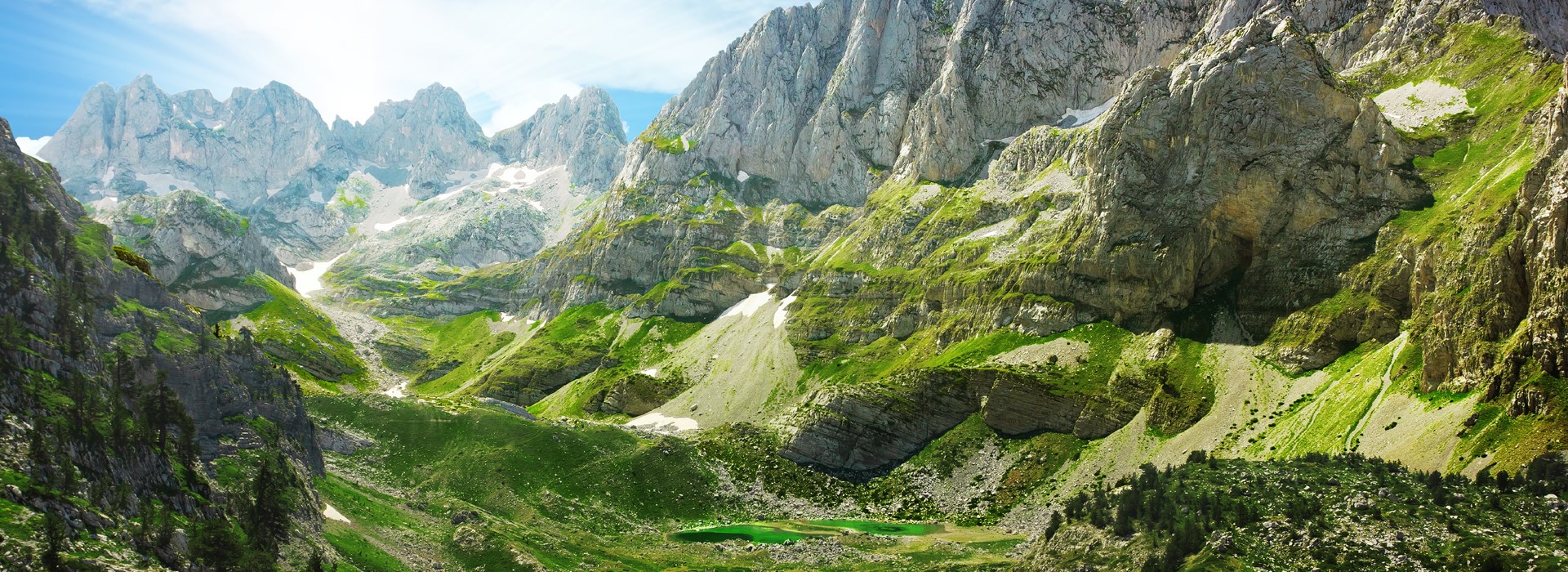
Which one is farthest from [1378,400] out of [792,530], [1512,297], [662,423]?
[662,423]

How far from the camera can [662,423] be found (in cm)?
17388

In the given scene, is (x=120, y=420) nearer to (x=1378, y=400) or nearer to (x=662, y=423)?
(x=1378, y=400)

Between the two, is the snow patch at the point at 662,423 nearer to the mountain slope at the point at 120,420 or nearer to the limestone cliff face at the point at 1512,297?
the mountain slope at the point at 120,420

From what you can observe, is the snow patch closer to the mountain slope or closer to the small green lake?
the small green lake

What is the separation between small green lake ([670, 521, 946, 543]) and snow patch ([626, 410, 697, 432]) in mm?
55311

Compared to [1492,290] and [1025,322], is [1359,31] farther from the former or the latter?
[1492,290]

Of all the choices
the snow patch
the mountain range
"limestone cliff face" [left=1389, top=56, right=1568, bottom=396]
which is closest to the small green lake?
the mountain range

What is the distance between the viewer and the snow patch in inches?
6698

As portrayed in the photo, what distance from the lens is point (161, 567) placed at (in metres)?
43.9

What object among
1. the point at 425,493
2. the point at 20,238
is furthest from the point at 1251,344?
the point at 20,238

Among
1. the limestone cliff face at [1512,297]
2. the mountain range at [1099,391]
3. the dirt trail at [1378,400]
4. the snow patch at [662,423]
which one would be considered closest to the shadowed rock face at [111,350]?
the mountain range at [1099,391]

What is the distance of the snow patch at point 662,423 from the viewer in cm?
17012

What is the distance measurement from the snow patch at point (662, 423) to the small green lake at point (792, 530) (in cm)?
5531

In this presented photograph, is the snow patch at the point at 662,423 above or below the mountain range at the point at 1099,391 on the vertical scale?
below
